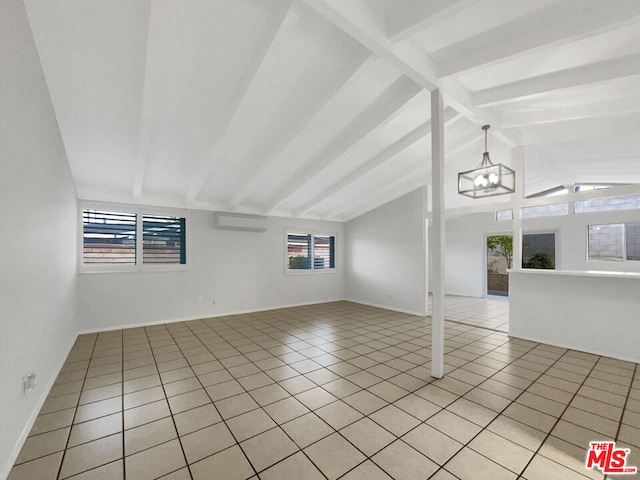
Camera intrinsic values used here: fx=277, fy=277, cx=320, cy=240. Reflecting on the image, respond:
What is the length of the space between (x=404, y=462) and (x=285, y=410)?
1.00m

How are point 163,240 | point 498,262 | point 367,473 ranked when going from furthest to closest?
point 498,262 → point 163,240 → point 367,473

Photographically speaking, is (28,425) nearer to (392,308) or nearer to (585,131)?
(392,308)

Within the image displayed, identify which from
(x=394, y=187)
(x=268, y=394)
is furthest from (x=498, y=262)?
(x=268, y=394)

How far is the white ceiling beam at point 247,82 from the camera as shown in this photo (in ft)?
6.71

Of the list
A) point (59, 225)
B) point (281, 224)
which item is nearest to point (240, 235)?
point (281, 224)

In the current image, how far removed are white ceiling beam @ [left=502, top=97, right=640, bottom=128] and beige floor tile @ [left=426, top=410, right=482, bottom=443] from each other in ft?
12.0

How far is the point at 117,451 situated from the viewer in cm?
184

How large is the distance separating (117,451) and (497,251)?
30.6 feet

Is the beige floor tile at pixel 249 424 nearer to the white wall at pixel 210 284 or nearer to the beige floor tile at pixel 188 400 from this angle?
the beige floor tile at pixel 188 400

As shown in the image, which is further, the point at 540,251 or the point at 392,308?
the point at 540,251

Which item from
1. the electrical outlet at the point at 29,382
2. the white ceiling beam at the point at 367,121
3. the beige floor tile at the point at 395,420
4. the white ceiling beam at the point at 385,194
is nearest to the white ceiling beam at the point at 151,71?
the white ceiling beam at the point at 367,121

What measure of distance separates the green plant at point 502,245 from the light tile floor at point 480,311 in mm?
1238

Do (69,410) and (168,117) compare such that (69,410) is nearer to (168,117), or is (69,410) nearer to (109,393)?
(109,393)

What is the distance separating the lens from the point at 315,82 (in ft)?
Result: 9.07
